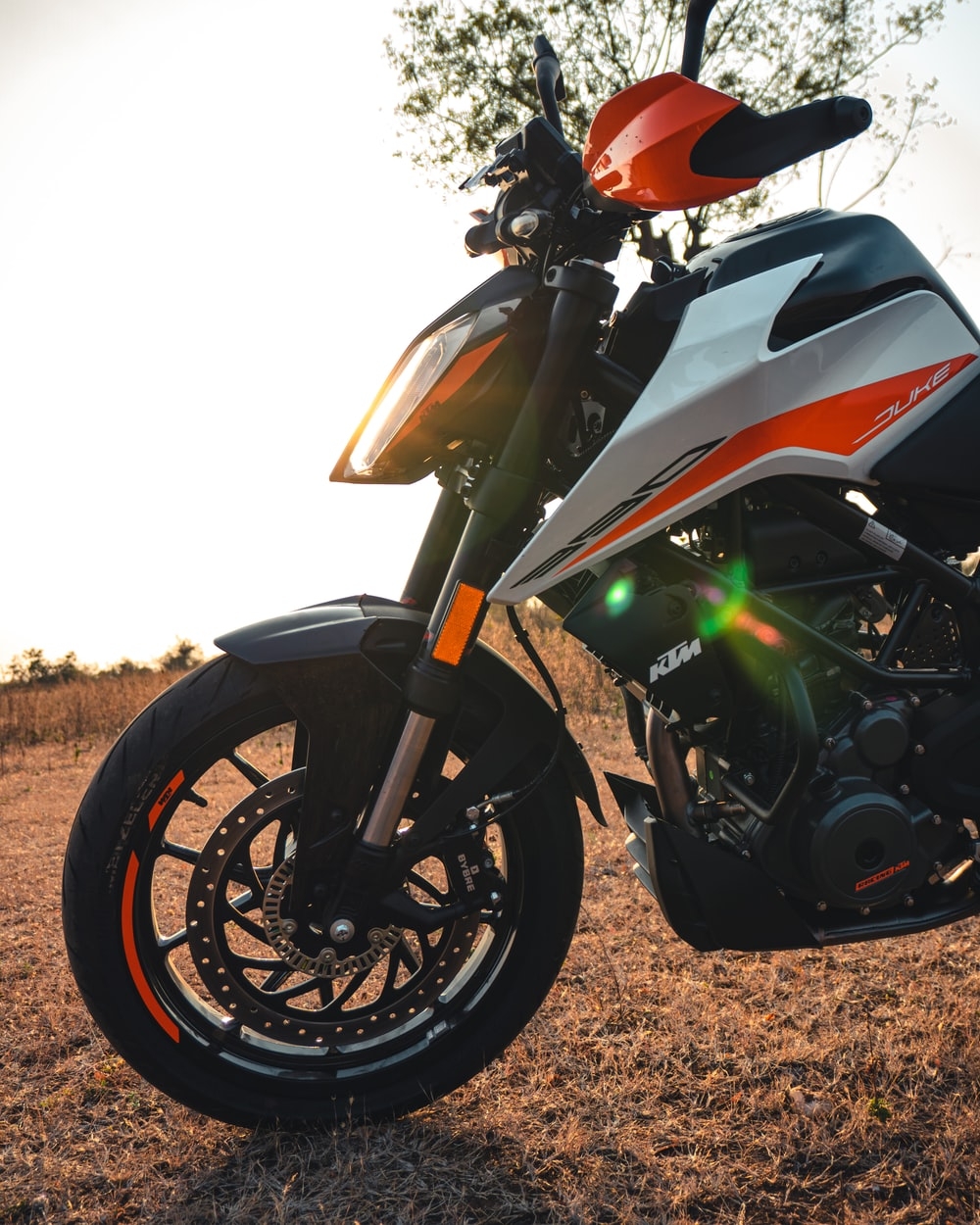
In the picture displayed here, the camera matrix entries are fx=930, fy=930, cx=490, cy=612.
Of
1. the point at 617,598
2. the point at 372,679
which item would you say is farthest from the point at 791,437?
A: the point at 372,679

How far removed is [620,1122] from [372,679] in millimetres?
1165

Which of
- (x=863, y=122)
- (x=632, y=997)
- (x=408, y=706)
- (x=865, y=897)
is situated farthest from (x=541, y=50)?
(x=632, y=997)

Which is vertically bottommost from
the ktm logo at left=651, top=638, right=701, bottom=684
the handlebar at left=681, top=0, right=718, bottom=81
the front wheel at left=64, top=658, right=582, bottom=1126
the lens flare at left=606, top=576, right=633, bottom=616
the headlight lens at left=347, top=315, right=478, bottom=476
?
the front wheel at left=64, top=658, right=582, bottom=1126

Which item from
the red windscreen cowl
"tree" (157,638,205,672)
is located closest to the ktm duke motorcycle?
the red windscreen cowl

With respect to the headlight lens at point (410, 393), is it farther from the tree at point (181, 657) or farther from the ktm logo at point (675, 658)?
the tree at point (181, 657)

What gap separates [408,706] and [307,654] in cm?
24

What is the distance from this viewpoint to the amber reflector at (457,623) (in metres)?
1.94

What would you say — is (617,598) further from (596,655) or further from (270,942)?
(270,942)

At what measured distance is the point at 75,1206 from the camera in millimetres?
1894

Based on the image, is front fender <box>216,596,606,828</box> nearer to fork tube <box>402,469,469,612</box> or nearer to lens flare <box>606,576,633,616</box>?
fork tube <box>402,469,469,612</box>

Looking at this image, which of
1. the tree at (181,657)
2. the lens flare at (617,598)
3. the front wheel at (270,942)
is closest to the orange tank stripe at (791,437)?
Answer: the lens flare at (617,598)

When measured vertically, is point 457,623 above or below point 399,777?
above

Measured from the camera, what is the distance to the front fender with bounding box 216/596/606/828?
1.97 metres

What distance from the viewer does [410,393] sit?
6.55 ft
